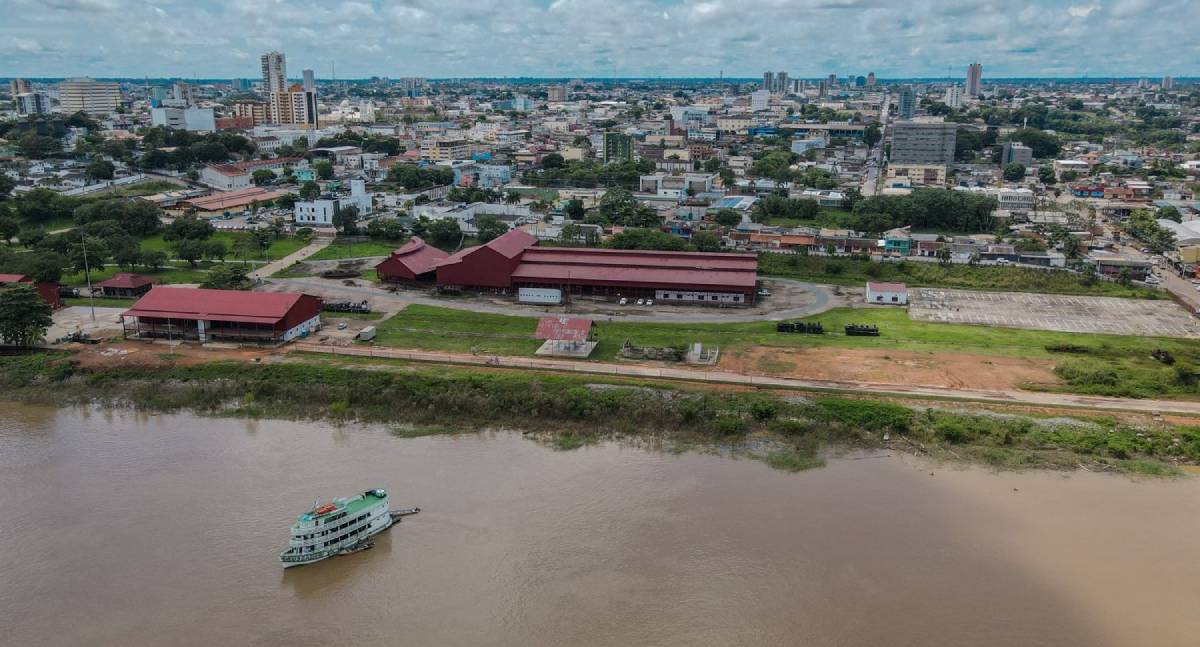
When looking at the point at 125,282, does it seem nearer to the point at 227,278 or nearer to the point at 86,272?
the point at 86,272

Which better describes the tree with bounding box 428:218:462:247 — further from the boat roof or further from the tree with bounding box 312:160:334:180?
the boat roof

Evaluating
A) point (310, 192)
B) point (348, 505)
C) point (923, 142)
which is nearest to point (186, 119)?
point (310, 192)

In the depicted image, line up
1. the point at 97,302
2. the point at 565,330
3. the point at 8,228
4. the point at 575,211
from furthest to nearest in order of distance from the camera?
the point at 575,211 → the point at 8,228 → the point at 97,302 → the point at 565,330

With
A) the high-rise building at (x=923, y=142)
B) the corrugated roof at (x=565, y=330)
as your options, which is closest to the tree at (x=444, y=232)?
the corrugated roof at (x=565, y=330)

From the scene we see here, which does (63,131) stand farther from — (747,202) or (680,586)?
(680,586)

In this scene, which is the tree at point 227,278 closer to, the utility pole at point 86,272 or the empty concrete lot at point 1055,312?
the utility pole at point 86,272
